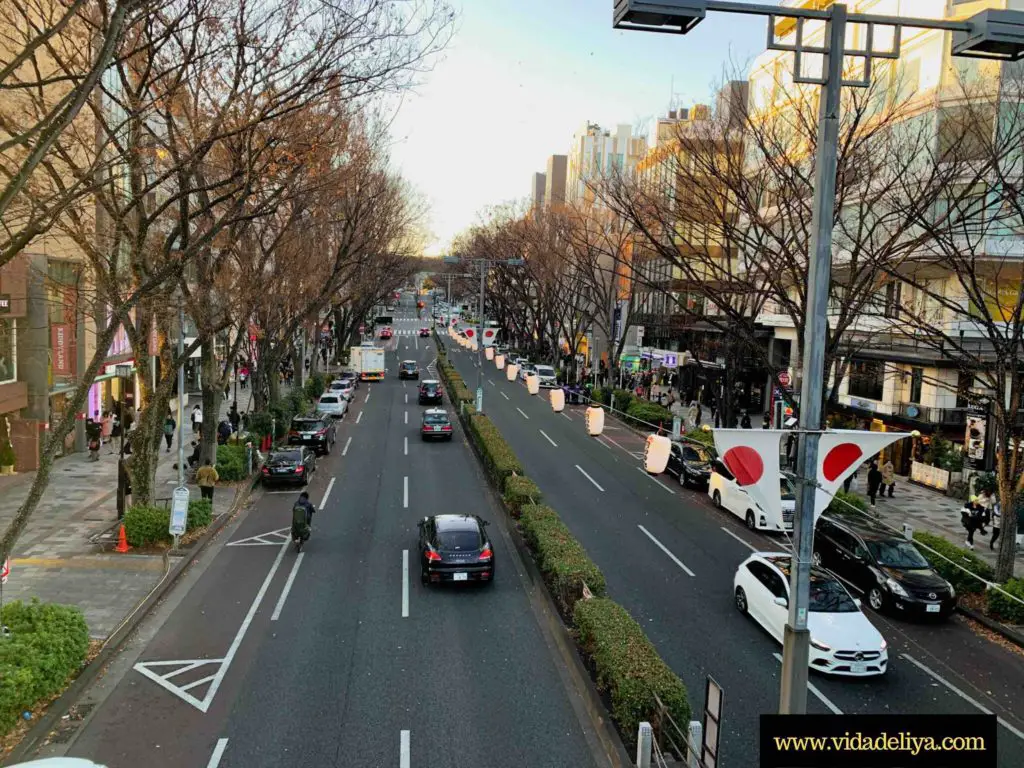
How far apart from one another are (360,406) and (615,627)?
38678mm

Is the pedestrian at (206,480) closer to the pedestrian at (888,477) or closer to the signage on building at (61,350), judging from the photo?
the signage on building at (61,350)

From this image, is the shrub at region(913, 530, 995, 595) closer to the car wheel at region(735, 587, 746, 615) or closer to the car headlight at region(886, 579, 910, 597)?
the car headlight at region(886, 579, 910, 597)

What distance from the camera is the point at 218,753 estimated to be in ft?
32.6

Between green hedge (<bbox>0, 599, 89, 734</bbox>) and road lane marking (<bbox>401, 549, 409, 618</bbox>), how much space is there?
18.1ft

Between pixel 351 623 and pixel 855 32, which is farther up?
pixel 855 32

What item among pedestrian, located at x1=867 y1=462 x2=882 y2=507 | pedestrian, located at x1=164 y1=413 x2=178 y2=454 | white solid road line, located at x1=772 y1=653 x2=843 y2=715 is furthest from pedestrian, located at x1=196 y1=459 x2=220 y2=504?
pedestrian, located at x1=867 y1=462 x2=882 y2=507

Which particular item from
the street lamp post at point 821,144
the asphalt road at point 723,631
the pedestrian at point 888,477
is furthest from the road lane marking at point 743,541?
the street lamp post at point 821,144

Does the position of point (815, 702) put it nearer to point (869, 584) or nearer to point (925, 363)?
point (869, 584)

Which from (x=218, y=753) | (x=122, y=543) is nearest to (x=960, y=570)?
(x=218, y=753)

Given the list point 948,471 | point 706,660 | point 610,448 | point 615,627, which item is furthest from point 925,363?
point 615,627

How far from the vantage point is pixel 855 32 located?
22.6 metres

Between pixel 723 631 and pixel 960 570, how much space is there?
6.07 m

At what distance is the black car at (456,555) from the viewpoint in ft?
53.5

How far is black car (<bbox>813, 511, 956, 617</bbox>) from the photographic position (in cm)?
1567
